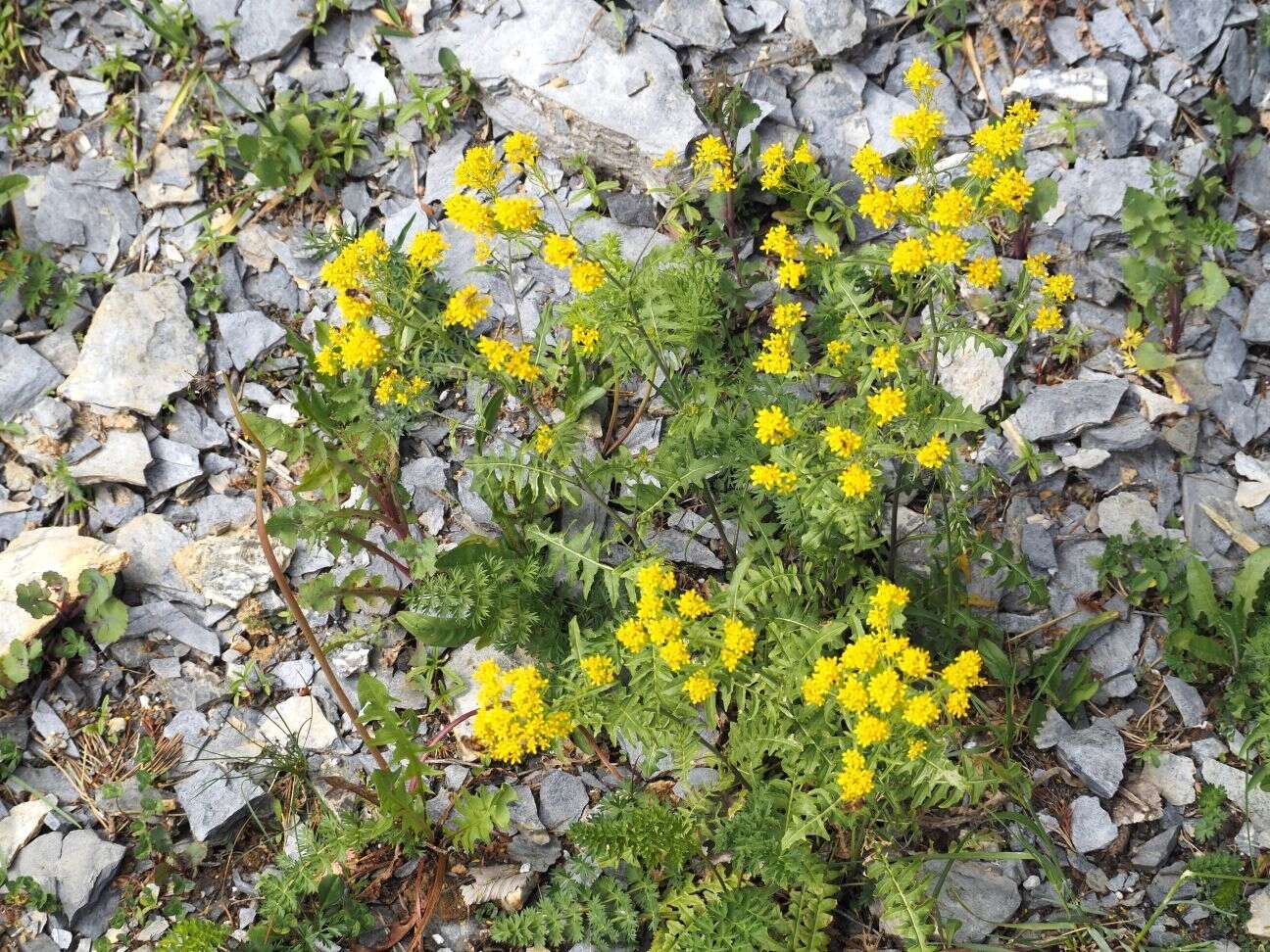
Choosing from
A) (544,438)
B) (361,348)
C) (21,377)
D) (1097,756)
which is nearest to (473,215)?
(361,348)

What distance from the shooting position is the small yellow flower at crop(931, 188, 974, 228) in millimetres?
3262

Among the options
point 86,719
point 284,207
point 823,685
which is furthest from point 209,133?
point 823,685

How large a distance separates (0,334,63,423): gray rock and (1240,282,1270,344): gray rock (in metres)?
5.18

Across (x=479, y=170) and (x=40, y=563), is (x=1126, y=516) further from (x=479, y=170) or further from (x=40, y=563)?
(x=40, y=563)

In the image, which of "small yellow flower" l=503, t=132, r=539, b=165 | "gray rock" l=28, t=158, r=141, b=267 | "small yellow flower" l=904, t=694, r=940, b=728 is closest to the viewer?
"small yellow flower" l=904, t=694, r=940, b=728

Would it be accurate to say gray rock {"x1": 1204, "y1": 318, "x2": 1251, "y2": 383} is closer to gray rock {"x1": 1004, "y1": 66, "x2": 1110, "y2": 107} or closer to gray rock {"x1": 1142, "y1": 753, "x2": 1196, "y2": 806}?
gray rock {"x1": 1004, "y1": 66, "x2": 1110, "y2": 107}

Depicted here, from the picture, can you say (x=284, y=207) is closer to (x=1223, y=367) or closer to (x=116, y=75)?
(x=116, y=75)

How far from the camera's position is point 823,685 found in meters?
3.17

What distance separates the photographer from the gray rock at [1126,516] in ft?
14.5

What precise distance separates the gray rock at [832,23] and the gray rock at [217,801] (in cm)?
407

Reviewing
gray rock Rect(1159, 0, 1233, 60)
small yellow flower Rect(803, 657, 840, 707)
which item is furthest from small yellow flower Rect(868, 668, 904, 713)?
gray rock Rect(1159, 0, 1233, 60)

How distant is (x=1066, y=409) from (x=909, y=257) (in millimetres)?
1657

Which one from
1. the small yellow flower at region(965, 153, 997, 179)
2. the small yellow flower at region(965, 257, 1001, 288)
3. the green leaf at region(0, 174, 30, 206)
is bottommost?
the green leaf at region(0, 174, 30, 206)

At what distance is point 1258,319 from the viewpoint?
460 cm
